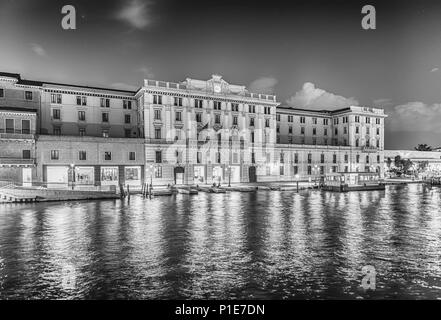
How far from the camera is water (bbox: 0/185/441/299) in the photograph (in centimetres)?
1234

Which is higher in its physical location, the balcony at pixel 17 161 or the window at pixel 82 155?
the window at pixel 82 155

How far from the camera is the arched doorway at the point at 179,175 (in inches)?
2301

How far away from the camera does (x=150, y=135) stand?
56.2 metres

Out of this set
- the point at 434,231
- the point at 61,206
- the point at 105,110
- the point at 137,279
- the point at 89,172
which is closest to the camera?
the point at 137,279

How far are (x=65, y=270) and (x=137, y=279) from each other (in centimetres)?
357

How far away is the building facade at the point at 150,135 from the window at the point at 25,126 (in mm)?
127

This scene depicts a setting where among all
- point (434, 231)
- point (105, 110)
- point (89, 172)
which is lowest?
point (434, 231)

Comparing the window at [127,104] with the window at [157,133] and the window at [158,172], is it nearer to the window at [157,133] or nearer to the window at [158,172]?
the window at [157,133]

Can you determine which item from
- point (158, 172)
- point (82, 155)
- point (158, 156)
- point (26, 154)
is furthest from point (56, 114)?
point (158, 172)

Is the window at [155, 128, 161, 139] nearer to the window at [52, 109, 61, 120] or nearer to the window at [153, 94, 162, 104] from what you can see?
A: the window at [153, 94, 162, 104]

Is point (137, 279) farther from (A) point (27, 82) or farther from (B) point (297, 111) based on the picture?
(B) point (297, 111)

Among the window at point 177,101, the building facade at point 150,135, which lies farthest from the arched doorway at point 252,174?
the window at point 177,101

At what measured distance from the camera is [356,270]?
14.3 m
